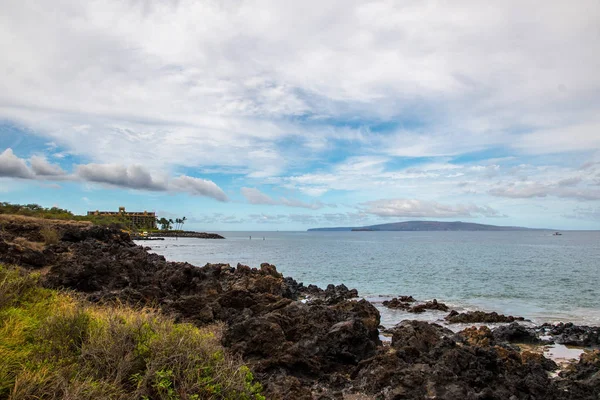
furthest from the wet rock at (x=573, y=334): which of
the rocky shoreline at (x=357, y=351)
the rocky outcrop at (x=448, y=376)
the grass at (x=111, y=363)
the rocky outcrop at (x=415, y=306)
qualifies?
the grass at (x=111, y=363)

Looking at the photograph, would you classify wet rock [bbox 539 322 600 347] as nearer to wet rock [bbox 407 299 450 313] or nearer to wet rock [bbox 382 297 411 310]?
wet rock [bbox 407 299 450 313]

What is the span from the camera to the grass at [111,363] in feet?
19.1

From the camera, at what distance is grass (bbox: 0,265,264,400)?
5.83 m

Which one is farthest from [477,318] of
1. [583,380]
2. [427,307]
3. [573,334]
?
[583,380]

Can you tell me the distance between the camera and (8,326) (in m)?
7.88

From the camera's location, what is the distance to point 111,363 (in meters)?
6.72

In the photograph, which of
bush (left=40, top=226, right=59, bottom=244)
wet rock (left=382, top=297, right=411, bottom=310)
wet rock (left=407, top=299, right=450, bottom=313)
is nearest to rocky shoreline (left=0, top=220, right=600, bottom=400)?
wet rock (left=407, top=299, right=450, bottom=313)

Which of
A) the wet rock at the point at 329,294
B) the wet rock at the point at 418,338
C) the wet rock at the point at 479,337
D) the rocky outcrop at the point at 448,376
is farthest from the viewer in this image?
the wet rock at the point at 329,294

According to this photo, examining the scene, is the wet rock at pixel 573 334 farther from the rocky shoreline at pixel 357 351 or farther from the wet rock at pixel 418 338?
the wet rock at pixel 418 338

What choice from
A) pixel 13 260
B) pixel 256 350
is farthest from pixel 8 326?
pixel 13 260

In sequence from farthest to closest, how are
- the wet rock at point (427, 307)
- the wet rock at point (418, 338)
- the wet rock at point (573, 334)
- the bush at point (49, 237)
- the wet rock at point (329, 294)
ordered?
the bush at point (49, 237) → the wet rock at point (329, 294) → the wet rock at point (427, 307) → the wet rock at point (573, 334) → the wet rock at point (418, 338)

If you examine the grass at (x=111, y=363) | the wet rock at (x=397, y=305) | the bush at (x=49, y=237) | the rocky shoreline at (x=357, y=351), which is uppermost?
the bush at (x=49, y=237)

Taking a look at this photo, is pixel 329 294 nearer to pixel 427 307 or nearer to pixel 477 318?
pixel 427 307

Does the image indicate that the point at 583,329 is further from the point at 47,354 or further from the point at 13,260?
the point at 13,260
